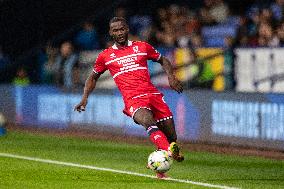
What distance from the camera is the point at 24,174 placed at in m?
14.6

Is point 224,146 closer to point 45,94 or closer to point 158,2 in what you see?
point 45,94

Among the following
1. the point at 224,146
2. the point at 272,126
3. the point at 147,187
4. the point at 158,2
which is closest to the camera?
the point at 147,187

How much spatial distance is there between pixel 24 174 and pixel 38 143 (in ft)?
21.3

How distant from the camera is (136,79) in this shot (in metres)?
14.0

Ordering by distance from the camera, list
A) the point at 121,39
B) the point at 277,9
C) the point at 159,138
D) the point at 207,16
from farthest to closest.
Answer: the point at 207,16, the point at 277,9, the point at 121,39, the point at 159,138

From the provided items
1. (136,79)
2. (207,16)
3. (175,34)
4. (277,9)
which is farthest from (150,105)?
(207,16)

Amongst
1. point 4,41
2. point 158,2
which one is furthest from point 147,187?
point 4,41

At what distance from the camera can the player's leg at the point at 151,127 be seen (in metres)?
13.4

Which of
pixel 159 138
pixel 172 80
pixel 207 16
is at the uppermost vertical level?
pixel 207 16

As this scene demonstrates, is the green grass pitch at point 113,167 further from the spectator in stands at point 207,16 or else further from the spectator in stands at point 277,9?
the spectator in stands at point 207,16

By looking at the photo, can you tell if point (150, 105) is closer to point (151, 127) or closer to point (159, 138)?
point (151, 127)

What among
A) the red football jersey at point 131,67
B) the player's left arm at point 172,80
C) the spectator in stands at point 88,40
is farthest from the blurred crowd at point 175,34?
the red football jersey at point 131,67

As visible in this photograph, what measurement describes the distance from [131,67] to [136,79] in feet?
0.68

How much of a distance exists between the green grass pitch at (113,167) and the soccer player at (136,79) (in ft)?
2.77
